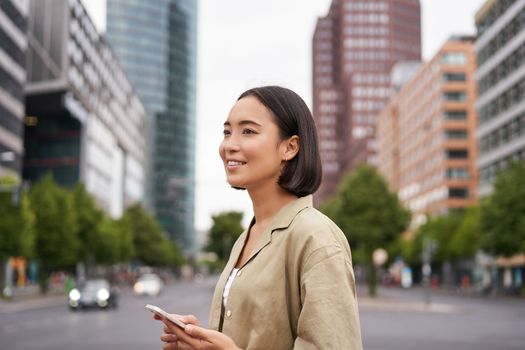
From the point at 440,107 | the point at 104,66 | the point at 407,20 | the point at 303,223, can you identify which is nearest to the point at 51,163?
the point at 104,66

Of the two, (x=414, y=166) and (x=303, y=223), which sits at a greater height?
(x=414, y=166)

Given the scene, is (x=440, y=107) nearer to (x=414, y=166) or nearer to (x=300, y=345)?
(x=414, y=166)

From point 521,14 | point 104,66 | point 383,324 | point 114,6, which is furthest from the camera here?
point 114,6

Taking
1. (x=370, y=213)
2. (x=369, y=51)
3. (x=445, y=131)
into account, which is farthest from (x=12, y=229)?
(x=369, y=51)

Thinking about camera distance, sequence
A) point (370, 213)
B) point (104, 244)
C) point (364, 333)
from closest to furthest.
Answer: point (364, 333)
point (370, 213)
point (104, 244)

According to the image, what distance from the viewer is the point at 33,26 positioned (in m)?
81.8

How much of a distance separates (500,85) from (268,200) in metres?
76.8

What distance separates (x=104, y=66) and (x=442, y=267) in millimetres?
50903

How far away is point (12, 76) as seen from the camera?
67.6 metres

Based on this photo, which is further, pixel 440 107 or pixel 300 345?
pixel 440 107

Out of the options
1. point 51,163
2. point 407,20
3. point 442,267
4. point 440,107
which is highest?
point 407,20

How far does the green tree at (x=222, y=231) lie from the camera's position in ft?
369

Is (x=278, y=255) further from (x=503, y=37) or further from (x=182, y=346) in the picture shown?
(x=503, y=37)

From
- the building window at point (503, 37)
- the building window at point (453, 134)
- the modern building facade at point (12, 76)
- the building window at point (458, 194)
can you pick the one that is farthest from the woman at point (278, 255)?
the building window at point (453, 134)
